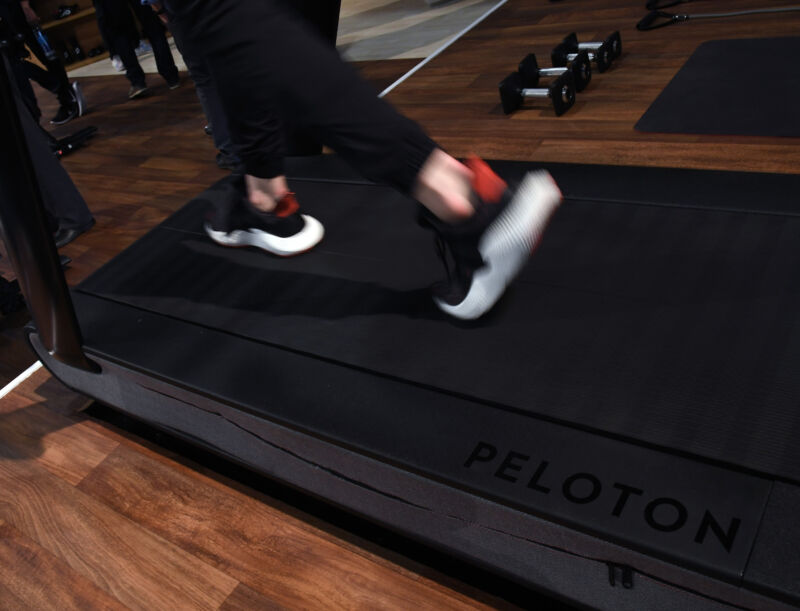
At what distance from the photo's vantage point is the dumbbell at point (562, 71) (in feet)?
7.46

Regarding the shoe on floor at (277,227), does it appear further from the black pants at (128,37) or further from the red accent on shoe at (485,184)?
the black pants at (128,37)

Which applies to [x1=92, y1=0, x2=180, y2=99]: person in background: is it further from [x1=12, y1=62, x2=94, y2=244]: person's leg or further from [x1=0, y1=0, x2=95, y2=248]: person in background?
[x1=12, y1=62, x2=94, y2=244]: person's leg

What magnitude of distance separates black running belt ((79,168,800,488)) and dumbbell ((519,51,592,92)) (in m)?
0.89

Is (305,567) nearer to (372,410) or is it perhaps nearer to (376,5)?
(372,410)

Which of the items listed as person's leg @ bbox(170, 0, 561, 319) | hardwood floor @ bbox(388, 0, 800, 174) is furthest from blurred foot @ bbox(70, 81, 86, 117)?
person's leg @ bbox(170, 0, 561, 319)

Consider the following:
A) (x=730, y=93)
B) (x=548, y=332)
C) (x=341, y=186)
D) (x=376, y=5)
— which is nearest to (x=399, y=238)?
(x=341, y=186)

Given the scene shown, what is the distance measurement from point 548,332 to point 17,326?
1.61m

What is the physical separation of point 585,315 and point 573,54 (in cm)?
170

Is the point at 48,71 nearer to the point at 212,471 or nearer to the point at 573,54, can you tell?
the point at 573,54

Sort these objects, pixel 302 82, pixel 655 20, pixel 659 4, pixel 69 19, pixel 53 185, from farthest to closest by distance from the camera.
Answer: pixel 69 19 → pixel 659 4 → pixel 655 20 → pixel 53 185 → pixel 302 82

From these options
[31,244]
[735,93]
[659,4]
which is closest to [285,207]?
[31,244]

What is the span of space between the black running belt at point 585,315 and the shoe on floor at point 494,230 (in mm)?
96

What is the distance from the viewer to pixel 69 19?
5613 millimetres

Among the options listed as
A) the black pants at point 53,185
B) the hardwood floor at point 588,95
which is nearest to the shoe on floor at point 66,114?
the black pants at point 53,185
